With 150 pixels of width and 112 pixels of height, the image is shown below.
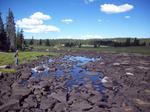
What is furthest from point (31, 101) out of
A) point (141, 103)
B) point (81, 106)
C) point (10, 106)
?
point (141, 103)

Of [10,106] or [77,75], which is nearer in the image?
[10,106]

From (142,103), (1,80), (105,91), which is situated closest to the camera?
(142,103)

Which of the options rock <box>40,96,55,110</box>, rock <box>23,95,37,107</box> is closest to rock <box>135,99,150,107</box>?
rock <box>40,96,55,110</box>

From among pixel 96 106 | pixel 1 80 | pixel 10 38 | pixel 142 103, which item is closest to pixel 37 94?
pixel 96 106

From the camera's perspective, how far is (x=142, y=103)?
80.7 ft

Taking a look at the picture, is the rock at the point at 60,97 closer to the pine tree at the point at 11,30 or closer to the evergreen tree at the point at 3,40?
the evergreen tree at the point at 3,40

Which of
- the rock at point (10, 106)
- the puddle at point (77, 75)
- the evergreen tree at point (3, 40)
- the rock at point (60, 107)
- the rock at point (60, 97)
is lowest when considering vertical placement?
the puddle at point (77, 75)

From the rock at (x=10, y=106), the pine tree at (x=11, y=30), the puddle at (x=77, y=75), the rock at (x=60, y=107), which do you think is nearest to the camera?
the rock at (x=10, y=106)

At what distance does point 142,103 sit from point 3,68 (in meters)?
30.8

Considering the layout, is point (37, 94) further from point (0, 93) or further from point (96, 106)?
point (96, 106)

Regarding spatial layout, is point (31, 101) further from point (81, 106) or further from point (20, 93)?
point (81, 106)

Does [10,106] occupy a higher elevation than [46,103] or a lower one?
higher

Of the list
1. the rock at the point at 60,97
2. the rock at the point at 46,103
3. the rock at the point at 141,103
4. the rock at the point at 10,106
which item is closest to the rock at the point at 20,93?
the rock at the point at 10,106

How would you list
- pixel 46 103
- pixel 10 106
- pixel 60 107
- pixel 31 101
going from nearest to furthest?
pixel 10 106 < pixel 60 107 < pixel 46 103 < pixel 31 101
